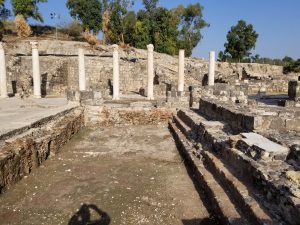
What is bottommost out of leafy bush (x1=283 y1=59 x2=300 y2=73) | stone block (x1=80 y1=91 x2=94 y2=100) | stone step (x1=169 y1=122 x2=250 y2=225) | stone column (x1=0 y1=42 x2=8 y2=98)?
stone step (x1=169 y1=122 x2=250 y2=225)

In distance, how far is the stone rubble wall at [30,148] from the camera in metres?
5.68

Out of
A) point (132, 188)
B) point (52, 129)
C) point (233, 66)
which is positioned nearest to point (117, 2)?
point (233, 66)

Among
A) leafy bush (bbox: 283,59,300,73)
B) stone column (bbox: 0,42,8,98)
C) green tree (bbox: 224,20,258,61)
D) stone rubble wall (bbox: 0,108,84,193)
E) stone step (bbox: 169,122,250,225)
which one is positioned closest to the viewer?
stone step (bbox: 169,122,250,225)

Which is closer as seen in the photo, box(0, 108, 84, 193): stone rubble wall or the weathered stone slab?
the weathered stone slab

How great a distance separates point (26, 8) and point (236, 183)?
38501 mm

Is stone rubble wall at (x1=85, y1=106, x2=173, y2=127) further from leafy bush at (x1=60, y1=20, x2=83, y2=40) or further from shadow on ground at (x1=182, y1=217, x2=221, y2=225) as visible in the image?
leafy bush at (x1=60, y1=20, x2=83, y2=40)

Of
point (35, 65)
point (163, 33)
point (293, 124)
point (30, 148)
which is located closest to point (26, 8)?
point (163, 33)

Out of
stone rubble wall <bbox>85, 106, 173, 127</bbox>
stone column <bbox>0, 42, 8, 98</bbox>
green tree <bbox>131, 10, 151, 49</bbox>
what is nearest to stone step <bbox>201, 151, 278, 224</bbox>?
stone rubble wall <bbox>85, 106, 173, 127</bbox>

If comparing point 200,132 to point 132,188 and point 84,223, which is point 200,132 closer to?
point 132,188

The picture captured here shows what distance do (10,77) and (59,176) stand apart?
19.3m

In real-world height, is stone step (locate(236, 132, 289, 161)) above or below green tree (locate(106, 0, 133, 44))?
below

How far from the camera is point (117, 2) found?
43.2m

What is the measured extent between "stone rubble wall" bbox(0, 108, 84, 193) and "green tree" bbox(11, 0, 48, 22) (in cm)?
3140

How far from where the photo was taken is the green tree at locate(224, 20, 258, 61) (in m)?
45.0
